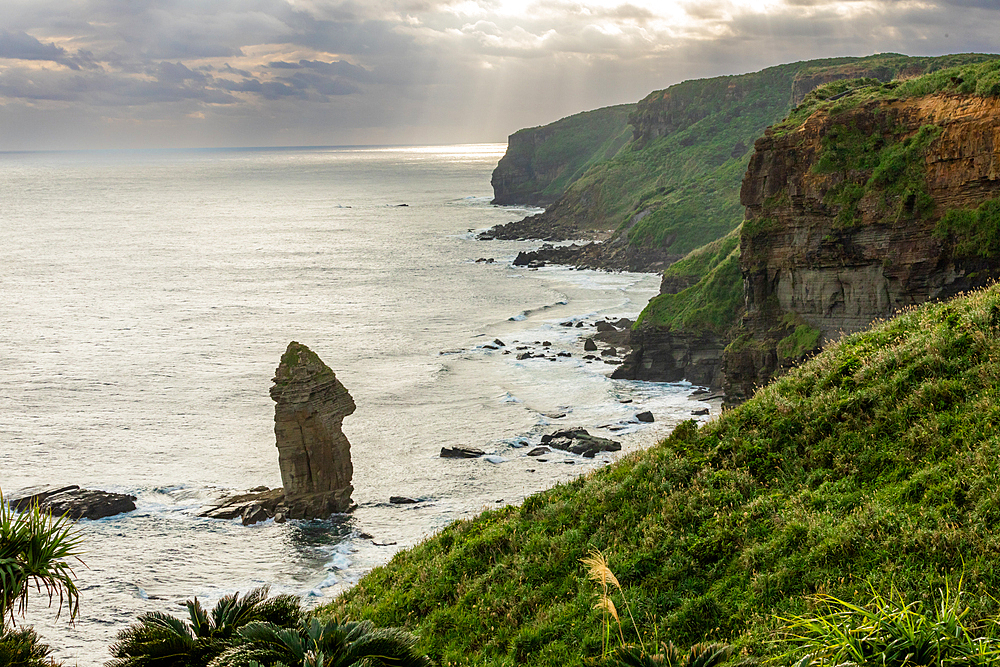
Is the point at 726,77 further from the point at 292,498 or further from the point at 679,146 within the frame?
the point at 292,498

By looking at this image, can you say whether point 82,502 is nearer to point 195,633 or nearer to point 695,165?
point 195,633

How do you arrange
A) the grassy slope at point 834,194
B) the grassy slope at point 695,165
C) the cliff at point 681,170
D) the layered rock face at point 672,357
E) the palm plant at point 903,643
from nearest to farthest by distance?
the palm plant at point 903,643 → the grassy slope at point 834,194 → the layered rock face at point 672,357 → the cliff at point 681,170 → the grassy slope at point 695,165

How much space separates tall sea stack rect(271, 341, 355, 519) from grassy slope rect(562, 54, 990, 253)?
73539 millimetres

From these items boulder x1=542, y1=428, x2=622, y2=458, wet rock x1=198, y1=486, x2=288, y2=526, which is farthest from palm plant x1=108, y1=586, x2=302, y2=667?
boulder x1=542, y1=428, x2=622, y2=458

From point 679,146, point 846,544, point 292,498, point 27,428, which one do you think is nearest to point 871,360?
point 846,544

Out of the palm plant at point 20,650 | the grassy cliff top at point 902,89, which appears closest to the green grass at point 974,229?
the grassy cliff top at point 902,89

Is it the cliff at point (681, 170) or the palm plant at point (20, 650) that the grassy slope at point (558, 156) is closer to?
the cliff at point (681, 170)

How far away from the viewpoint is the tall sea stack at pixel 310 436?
33781mm

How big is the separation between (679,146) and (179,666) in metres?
145

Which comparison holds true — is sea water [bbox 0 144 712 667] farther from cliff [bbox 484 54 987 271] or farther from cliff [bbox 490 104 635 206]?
cliff [bbox 490 104 635 206]

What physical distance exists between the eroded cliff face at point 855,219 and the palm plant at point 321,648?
33.0m

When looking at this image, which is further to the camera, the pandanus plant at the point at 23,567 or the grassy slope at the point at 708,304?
the grassy slope at the point at 708,304

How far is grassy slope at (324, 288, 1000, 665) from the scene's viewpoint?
11555 millimetres

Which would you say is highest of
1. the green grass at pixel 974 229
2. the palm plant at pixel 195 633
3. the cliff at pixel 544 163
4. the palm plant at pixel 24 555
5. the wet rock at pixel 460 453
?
the cliff at pixel 544 163
